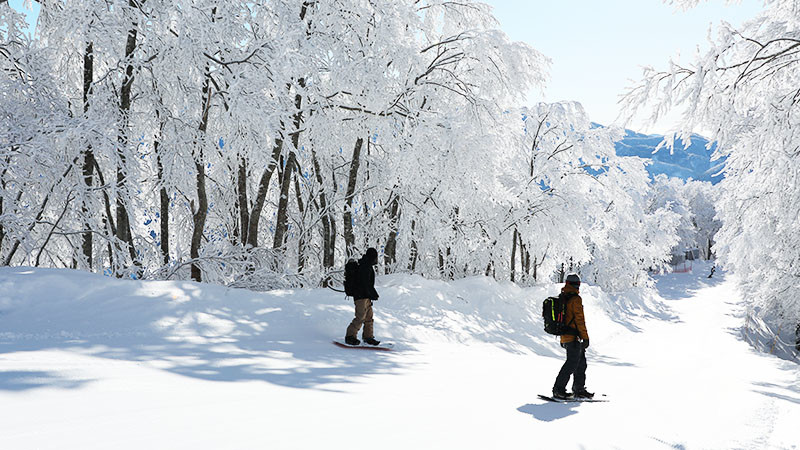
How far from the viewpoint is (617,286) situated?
1633 inches

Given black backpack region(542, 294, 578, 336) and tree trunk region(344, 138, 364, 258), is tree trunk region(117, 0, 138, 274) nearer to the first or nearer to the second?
tree trunk region(344, 138, 364, 258)

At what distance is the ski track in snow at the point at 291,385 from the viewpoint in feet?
11.6

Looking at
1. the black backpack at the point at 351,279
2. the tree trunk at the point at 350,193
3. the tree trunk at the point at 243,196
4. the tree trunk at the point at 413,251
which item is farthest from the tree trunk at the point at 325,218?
the black backpack at the point at 351,279

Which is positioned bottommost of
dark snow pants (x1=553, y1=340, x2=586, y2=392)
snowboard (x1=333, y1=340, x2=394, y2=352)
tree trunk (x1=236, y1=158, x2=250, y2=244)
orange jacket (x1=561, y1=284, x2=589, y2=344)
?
snowboard (x1=333, y1=340, x2=394, y2=352)

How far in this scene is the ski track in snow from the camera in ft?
11.6

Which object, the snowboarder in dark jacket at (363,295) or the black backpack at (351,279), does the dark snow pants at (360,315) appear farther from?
the black backpack at (351,279)

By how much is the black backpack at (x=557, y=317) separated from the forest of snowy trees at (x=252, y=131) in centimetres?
469

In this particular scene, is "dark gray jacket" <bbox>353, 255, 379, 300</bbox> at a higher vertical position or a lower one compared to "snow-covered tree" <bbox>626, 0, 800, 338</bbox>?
lower

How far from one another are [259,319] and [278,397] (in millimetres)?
3827

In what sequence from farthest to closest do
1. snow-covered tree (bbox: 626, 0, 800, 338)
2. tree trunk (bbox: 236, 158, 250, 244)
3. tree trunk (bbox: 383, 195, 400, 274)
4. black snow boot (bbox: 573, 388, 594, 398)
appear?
tree trunk (bbox: 383, 195, 400, 274) → tree trunk (bbox: 236, 158, 250, 244) → snow-covered tree (bbox: 626, 0, 800, 338) → black snow boot (bbox: 573, 388, 594, 398)

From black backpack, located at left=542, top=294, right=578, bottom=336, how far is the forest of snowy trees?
185 inches

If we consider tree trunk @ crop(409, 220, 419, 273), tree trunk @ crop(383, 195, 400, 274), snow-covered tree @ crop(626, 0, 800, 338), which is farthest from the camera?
tree trunk @ crop(409, 220, 419, 273)

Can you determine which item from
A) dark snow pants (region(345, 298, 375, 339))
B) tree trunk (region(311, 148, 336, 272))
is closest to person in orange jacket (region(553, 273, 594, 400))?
dark snow pants (region(345, 298, 375, 339))

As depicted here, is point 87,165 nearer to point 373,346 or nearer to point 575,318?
point 373,346
